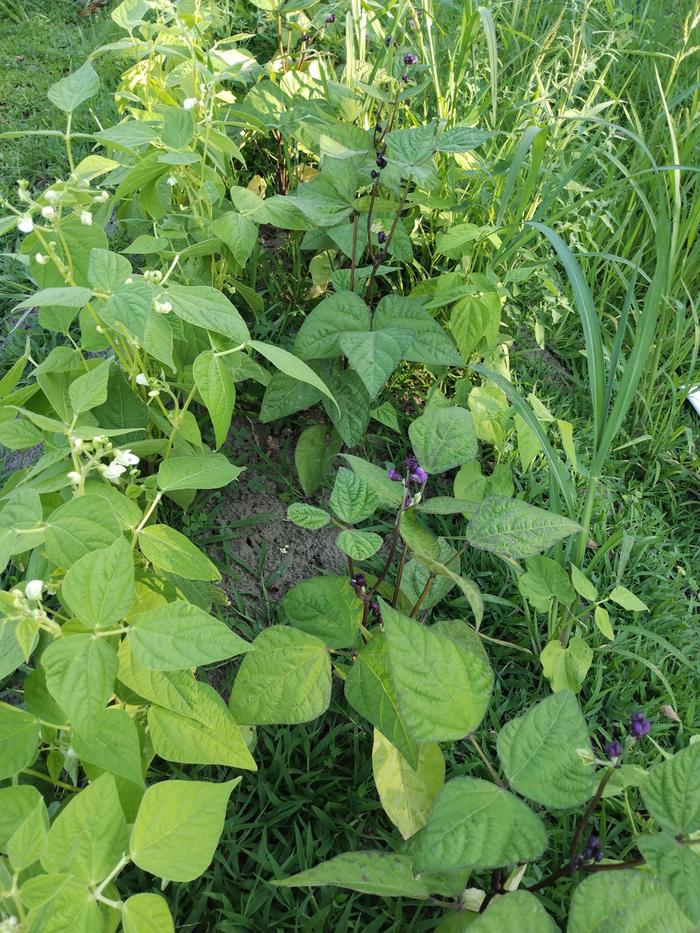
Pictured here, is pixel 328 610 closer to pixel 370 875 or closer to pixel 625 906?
pixel 370 875

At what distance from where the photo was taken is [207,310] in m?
1.17

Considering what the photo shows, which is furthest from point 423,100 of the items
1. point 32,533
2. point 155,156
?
point 32,533

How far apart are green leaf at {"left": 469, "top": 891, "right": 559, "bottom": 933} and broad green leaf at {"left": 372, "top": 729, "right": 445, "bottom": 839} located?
39 cm

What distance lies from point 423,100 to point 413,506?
160 centimetres

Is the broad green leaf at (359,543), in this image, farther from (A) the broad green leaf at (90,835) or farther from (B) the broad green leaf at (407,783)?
(A) the broad green leaf at (90,835)

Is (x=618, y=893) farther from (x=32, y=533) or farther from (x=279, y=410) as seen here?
(x=279, y=410)

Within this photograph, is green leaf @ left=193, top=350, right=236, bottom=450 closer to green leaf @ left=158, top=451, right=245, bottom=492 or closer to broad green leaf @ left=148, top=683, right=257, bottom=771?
green leaf @ left=158, top=451, right=245, bottom=492

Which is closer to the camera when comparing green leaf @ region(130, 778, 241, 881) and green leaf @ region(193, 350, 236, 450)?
green leaf @ region(130, 778, 241, 881)

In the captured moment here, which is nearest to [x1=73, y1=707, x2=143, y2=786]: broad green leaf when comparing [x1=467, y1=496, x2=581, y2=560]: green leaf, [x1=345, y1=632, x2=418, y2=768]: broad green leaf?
[x1=345, y1=632, x2=418, y2=768]: broad green leaf

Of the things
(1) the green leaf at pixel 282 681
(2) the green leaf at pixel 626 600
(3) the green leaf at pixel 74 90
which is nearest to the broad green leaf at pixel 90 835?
(1) the green leaf at pixel 282 681

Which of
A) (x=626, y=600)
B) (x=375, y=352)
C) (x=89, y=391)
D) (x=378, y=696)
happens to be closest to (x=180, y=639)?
(x=378, y=696)

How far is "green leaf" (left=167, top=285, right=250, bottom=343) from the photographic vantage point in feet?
3.76

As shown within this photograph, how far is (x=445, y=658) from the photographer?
0.84 m

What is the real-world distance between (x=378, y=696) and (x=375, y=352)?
25.8 inches
